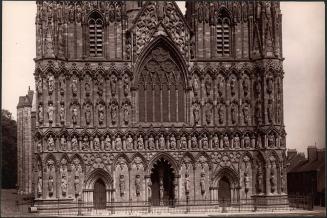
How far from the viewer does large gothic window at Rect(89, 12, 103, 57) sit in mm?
50344

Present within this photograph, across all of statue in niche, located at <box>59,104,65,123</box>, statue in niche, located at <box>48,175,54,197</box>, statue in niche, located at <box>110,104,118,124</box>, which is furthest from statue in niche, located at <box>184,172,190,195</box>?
statue in niche, located at <box>59,104,65,123</box>

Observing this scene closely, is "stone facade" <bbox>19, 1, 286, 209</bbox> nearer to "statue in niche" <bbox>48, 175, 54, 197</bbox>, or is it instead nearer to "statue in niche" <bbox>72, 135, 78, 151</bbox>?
"statue in niche" <bbox>72, 135, 78, 151</bbox>

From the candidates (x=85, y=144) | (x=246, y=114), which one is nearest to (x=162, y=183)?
(x=85, y=144)

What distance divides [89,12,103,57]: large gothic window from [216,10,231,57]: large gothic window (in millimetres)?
7876

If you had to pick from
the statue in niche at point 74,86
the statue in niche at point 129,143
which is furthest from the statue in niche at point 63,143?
the statue in niche at point 129,143

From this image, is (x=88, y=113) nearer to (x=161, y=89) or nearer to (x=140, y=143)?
(x=140, y=143)

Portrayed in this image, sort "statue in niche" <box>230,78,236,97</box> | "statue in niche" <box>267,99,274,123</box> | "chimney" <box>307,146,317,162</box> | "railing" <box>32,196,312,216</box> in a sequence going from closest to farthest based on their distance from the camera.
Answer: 1. "railing" <box>32,196,312,216</box>
2. "statue in niche" <box>267,99,274,123</box>
3. "statue in niche" <box>230,78,236,97</box>
4. "chimney" <box>307,146,317,162</box>

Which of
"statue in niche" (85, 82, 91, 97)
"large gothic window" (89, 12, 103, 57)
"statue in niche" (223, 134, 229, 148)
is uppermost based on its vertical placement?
"large gothic window" (89, 12, 103, 57)

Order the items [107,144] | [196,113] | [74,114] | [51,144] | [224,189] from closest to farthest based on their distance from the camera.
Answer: [51,144] < [74,114] < [107,144] < [196,113] < [224,189]

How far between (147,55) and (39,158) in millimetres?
9811

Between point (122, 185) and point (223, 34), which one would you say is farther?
point (223, 34)

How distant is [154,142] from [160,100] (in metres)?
2.88

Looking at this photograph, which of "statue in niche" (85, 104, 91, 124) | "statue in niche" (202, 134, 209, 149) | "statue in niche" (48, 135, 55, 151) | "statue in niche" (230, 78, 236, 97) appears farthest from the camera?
"statue in niche" (230, 78, 236, 97)

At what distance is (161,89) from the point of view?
50812mm
